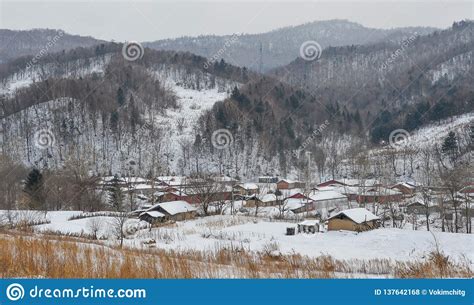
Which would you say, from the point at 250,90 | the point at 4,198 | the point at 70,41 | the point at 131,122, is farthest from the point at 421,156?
the point at 70,41

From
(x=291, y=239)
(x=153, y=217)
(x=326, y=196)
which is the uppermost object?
(x=326, y=196)

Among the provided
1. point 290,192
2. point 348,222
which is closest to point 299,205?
point 290,192

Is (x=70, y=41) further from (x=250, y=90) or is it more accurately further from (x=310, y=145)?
(x=310, y=145)

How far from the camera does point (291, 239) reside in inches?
901

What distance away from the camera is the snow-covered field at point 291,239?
17.5 metres

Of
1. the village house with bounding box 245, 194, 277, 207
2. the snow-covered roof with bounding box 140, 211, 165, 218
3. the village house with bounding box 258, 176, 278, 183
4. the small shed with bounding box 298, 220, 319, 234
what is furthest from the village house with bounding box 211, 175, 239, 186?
the small shed with bounding box 298, 220, 319, 234

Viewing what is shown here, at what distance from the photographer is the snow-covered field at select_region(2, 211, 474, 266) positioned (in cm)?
1755

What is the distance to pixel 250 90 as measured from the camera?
316 feet

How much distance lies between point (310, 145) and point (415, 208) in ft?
135

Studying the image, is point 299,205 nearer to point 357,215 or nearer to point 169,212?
point 357,215

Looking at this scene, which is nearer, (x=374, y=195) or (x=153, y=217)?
(x=153, y=217)

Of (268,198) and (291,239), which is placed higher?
(268,198)

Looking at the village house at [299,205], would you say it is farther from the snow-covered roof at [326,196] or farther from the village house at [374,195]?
the village house at [374,195]

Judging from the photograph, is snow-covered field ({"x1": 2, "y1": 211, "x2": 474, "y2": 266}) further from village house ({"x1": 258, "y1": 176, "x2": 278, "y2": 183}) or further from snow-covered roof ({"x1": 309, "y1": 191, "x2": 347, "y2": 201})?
village house ({"x1": 258, "y1": 176, "x2": 278, "y2": 183})
